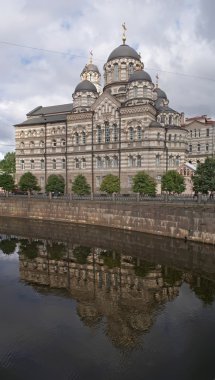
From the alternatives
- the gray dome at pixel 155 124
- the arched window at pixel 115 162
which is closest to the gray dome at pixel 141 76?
the gray dome at pixel 155 124

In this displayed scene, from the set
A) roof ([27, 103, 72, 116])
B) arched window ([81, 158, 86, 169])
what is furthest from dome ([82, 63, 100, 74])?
arched window ([81, 158, 86, 169])

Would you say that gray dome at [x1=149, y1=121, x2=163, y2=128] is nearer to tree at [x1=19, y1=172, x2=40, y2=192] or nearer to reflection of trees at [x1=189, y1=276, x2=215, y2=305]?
tree at [x1=19, y1=172, x2=40, y2=192]

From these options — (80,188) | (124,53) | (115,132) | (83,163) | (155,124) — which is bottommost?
(80,188)

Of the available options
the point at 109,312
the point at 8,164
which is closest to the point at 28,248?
the point at 109,312

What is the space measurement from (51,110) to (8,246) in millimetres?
43170

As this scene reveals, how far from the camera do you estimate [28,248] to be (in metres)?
30.0

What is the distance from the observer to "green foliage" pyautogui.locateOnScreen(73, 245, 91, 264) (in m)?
25.2

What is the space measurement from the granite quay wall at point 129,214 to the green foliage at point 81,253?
23.6ft

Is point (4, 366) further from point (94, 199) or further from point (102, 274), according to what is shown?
point (94, 199)

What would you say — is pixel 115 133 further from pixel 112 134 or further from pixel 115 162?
pixel 115 162

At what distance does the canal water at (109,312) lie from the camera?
35.9 ft

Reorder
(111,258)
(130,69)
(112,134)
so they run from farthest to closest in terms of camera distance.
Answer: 1. (130,69)
2. (112,134)
3. (111,258)

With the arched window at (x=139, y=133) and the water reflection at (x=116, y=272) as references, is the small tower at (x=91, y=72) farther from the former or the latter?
the water reflection at (x=116, y=272)

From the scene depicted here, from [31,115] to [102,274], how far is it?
54276 mm
